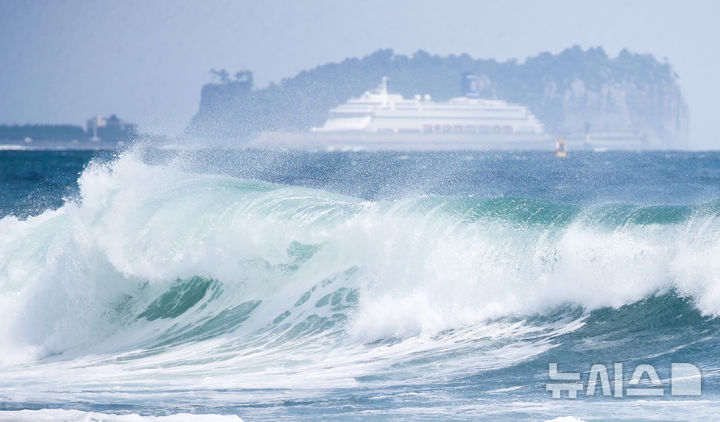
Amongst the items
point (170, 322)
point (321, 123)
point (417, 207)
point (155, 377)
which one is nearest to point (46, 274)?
point (170, 322)

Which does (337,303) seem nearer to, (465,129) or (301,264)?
(301,264)

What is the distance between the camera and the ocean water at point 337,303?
9211mm

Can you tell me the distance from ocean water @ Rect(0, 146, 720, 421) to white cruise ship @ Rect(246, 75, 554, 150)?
13679cm

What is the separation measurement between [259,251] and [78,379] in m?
3.87

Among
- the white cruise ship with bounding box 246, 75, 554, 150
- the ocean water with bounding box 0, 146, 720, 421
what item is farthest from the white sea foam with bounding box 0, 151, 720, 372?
the white cruise ship with bounding box 246, 75, 554, 150

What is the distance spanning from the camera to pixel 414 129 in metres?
156

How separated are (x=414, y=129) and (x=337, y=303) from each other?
14435cm

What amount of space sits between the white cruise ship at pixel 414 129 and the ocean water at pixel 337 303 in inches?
5386

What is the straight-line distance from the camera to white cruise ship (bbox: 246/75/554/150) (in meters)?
153

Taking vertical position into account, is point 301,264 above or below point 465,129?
below

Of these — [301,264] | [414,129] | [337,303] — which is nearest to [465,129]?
[414,129]

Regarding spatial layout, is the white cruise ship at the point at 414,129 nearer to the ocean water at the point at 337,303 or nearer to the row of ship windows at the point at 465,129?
the row of ship windows at the point at 465,129

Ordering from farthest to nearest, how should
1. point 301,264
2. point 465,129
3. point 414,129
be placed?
point 465,129 < point 414,129 < point 301,264

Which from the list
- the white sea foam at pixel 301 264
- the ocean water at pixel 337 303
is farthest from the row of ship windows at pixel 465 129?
the white sea foam at pixel 301 264
